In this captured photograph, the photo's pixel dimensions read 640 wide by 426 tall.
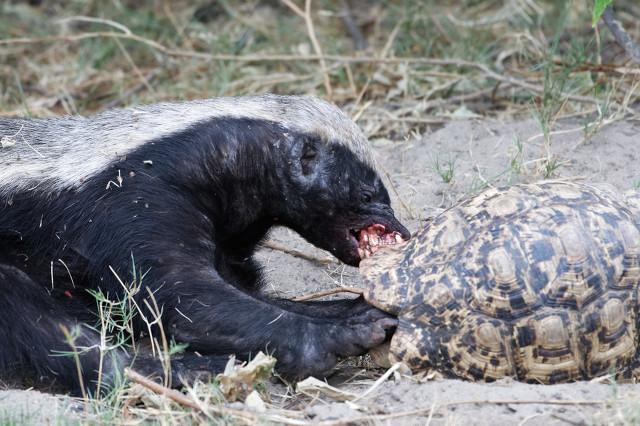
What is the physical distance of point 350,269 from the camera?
5.51 metres

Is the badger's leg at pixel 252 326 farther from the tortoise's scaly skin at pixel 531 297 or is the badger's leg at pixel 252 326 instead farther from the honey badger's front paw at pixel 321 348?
the tortoise's scaly skin at pixel 531 297

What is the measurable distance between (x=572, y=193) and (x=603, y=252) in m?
0.29

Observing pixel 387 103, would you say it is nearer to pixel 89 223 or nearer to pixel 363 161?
pixel 363 161

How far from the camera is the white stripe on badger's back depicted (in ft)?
15.3

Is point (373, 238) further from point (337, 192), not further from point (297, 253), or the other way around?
point (297, 253)

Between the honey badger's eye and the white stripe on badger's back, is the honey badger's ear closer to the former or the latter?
the white stripe on badger's back

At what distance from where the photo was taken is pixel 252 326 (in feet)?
13.8

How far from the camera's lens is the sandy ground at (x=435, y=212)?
352 centimetres

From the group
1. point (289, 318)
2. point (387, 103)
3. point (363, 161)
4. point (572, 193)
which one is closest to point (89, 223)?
point (289, 318)

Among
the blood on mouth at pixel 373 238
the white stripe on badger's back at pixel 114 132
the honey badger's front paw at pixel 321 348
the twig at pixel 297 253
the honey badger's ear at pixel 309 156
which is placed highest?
the white stripe on badger's back at pixel 114 132

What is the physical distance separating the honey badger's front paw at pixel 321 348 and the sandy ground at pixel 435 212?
14 centimetres

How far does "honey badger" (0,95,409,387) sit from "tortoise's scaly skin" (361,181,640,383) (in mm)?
253

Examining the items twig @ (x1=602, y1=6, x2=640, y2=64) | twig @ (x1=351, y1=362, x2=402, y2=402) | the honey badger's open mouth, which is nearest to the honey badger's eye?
the honey badger's open mouth

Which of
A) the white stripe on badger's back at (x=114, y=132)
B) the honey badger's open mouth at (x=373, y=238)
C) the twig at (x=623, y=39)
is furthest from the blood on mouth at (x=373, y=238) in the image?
A: the twig at (x=623, y=39)
